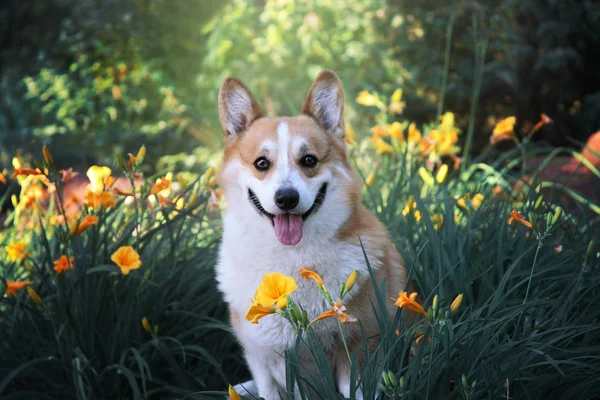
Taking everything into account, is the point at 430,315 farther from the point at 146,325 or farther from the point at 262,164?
the point at 146,325

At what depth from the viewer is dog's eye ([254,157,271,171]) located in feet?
8.29

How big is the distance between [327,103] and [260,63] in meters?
3.96

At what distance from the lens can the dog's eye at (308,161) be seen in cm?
252

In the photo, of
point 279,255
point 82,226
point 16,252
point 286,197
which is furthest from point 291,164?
point 16,252

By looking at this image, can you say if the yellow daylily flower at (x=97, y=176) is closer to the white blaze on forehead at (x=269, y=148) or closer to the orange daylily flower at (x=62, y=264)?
the orange daylily flower at (x=62, y=264)

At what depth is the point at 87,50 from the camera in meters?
7.69

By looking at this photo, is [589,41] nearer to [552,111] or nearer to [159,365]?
[552,111]

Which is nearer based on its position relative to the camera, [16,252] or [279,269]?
[279,269]

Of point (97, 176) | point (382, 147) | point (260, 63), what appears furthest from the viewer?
point (260, 63)

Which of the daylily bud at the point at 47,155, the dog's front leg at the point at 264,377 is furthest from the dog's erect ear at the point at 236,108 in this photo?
the dog's front leg at the point at 264,377

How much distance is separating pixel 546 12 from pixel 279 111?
257 centimetres

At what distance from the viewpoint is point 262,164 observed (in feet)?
8.31

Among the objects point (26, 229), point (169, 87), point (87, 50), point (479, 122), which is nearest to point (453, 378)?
point (26, 229)

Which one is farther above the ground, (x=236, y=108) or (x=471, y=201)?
(x=236, y=108)
